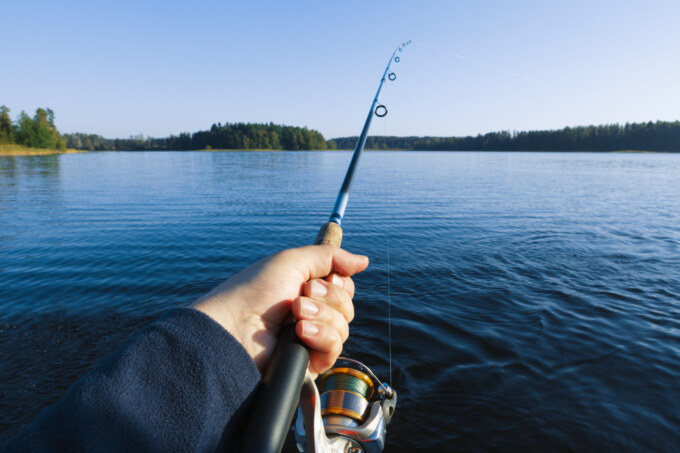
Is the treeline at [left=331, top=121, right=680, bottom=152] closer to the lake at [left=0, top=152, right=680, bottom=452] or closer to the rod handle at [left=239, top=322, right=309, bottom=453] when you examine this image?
the lake at [left=0, top=152, right=680, bottom=452]

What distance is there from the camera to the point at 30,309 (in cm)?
625

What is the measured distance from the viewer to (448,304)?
6551mm

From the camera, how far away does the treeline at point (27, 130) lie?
275ft

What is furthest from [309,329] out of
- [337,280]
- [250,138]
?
[250,138]

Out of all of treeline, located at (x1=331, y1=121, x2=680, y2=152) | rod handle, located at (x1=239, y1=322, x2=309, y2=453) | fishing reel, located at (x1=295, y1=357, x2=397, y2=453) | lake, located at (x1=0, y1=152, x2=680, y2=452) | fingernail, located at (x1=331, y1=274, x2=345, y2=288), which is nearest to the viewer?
rod handle, located at (x1=239, y1=322, x2=309, y2=453)

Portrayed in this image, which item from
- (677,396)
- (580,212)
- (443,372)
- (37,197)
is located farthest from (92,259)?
(580,212)

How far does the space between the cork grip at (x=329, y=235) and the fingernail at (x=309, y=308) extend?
2.11ft

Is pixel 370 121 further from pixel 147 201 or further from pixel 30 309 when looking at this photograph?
pixel 147 201

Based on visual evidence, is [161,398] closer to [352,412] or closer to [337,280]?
[337,280]

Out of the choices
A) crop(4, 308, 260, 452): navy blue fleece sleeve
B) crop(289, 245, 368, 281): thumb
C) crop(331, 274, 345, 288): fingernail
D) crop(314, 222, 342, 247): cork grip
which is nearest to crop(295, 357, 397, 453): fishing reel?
crop(331, 274, 345, 288): fingernail

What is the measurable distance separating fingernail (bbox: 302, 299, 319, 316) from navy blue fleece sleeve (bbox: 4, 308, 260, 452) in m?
0.41

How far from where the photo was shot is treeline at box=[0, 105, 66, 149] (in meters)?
83.8

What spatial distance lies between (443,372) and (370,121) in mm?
3420

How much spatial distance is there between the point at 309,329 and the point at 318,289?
31 cm
